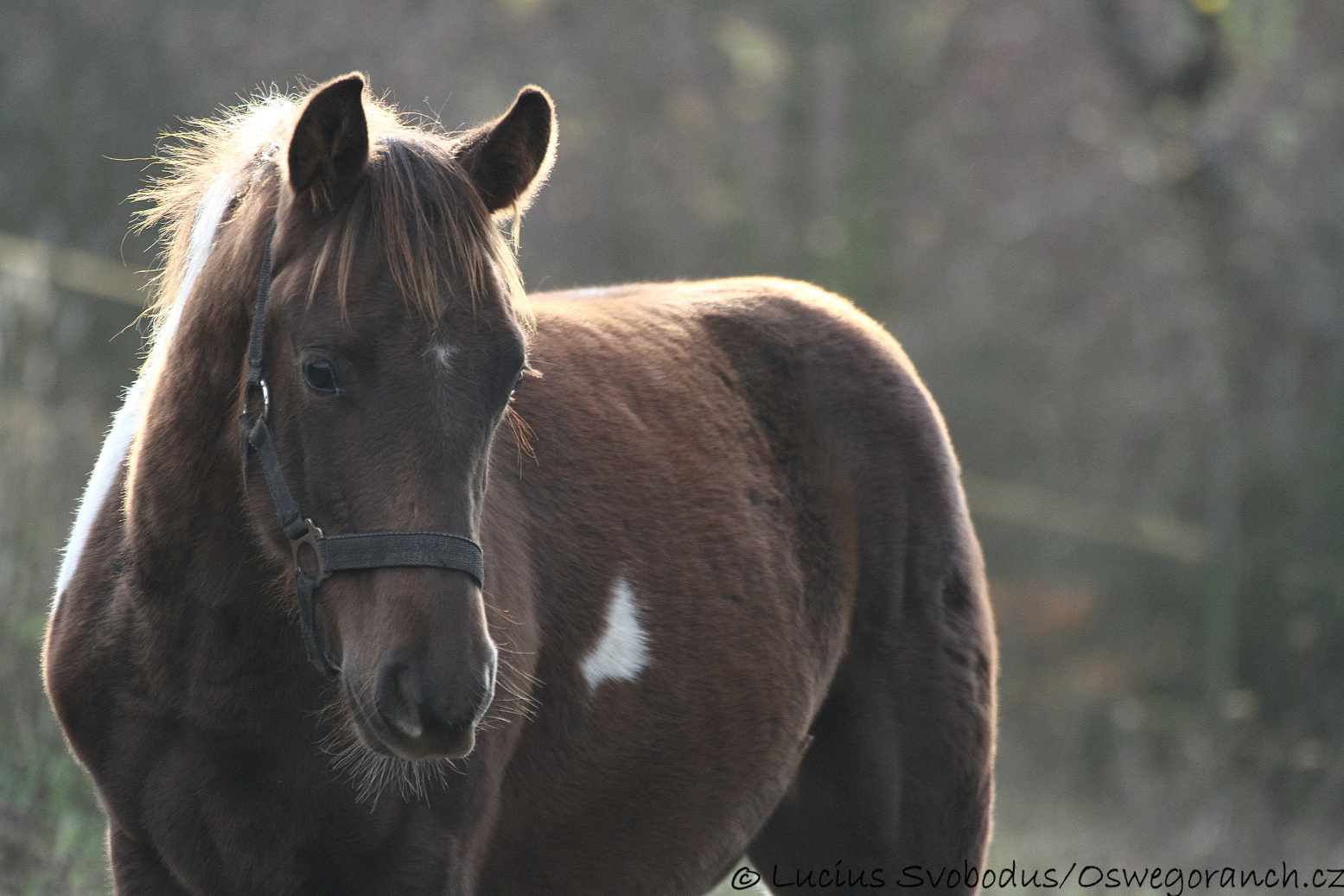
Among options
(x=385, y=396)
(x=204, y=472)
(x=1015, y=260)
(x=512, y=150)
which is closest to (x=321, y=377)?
(x=385, y=396)

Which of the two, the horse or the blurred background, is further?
the blurred background

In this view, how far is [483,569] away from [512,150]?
0.83 metres

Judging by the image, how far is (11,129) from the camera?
9047mm

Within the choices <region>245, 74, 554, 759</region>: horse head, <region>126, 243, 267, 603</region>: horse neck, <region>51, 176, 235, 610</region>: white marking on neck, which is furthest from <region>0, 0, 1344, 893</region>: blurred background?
<region>245, 74, 554, 759</region>: horse head

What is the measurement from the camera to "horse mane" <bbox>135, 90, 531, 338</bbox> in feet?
7.13

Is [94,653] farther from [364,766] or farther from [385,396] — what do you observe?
[385,396]

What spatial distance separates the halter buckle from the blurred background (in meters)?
2.94

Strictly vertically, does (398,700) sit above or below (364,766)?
above

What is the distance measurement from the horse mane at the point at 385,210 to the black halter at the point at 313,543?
0.18 meters

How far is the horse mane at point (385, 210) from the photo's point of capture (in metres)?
2.17

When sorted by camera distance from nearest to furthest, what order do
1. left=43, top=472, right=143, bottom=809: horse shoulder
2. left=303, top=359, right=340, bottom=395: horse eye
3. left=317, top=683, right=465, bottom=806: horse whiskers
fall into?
1. left=303, top=359, right=340, bottom=395: horse eye
2. left=317, top=683, right=465, bottom=806: horse whiskers
3. left=43, top=472, right=143, bottom=809: horse shoulder

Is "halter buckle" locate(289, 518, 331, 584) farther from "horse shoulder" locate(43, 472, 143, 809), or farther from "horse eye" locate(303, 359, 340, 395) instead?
"horse shoulder" locate(43, 472, 143, 809)

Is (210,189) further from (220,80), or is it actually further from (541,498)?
(220,80)

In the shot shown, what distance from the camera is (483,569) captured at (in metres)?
2.33
